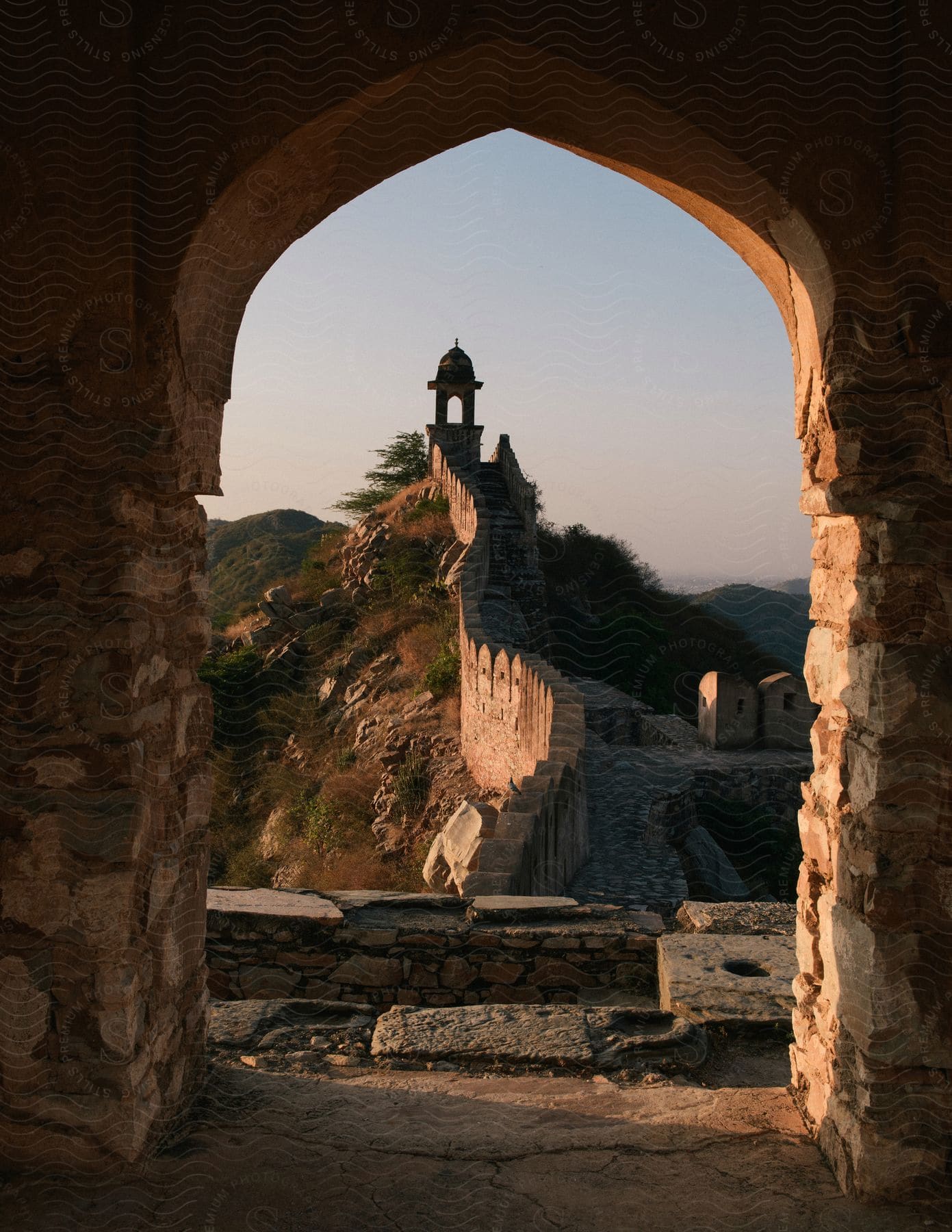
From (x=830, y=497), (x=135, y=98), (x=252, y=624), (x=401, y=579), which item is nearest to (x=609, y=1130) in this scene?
(x=830, y=497)

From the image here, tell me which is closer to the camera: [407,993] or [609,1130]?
[609,1130]

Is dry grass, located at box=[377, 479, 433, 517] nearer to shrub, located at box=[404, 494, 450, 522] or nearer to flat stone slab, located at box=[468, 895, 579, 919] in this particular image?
shrub, located at box=[404, 494, 450, 522]

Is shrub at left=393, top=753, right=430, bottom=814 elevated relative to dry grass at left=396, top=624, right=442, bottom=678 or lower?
lower

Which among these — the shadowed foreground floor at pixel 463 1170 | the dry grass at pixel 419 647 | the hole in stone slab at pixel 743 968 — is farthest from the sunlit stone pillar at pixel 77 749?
the dry grass at pixel 419 647

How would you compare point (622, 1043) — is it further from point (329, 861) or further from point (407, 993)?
point (329, 861)

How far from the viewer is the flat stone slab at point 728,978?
4070 millimetres

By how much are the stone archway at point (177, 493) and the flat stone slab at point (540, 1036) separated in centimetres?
112

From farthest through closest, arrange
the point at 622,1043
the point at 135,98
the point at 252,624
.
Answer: the point at 252,624 < the point at 622,1043 < the point at 135,98

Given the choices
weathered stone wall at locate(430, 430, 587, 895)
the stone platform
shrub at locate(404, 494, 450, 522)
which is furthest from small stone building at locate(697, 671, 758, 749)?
shrub at locate(404, 494, 450, 522)

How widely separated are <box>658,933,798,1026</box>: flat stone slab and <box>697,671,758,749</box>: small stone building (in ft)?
30.3

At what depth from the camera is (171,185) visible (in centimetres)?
254

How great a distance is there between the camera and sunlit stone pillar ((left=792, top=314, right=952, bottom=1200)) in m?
2.42

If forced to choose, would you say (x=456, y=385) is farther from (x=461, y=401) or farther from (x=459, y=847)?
(x=459, y=847)

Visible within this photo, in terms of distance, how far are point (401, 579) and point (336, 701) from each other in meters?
2.87
